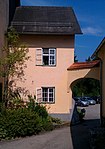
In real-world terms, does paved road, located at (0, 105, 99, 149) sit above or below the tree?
below

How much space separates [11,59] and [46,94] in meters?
4.10

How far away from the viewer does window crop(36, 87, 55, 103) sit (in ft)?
76.2

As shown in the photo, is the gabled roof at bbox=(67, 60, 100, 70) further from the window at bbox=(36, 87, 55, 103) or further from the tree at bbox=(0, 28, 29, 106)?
the tree at bbox=(0, 28, 29, 106)

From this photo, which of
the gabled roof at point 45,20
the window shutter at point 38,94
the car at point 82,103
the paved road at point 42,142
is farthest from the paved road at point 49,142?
the car at point 82,103

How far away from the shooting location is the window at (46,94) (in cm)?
2322

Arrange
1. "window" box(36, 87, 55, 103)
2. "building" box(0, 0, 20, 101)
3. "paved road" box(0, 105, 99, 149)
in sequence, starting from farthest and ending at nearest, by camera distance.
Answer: "window" box(36, 87, 55, 103) < "building" box(0, 0, 20, 101) < "paved road" box(0, 105, 99, 149)

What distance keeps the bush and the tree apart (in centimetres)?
376

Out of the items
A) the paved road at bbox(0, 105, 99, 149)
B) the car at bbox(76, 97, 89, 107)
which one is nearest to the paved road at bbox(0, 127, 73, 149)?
the paved road at bbox(0, 105, 99, 149)

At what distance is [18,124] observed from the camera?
16750 millimetres

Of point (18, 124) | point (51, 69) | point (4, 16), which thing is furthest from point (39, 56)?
point (18, 124)

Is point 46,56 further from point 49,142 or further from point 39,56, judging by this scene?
point 49,142

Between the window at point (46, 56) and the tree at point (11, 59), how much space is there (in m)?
0.87

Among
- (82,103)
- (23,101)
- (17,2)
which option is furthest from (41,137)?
(82,103)

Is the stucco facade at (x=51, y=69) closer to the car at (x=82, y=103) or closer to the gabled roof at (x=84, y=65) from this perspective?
the gabled roof at (x=84, y=65)
